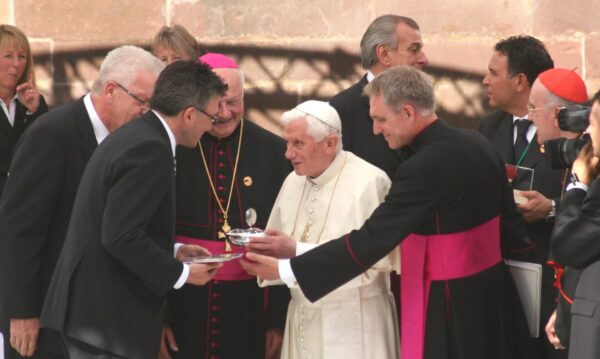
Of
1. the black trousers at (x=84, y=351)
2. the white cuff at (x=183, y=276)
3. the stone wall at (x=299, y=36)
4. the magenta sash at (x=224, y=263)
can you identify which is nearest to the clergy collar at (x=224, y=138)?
the magenta sash at (x=224, y=263)

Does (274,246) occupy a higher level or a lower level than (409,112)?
lower

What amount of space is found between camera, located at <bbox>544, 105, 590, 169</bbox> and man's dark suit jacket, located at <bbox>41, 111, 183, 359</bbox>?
156cm

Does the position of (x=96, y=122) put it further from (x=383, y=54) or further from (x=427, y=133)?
(x=383, y=54)

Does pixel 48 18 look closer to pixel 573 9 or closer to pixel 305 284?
pixel 573 9

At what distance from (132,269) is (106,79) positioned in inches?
41.2

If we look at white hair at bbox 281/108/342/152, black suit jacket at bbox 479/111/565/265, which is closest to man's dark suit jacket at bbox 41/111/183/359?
white hair at bbox 281/108/342/152

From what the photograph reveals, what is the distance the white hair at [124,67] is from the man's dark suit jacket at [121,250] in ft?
Result: 1.75

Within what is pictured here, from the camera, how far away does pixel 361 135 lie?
5.67 m

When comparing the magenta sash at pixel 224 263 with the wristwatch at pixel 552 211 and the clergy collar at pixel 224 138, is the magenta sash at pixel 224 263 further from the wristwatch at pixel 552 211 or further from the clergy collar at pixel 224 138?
the wristwatch at pixel 552 211

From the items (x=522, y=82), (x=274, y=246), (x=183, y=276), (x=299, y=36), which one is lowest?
(x=183, y=276)

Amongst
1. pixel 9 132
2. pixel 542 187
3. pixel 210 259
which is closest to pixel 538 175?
pixel 542 187

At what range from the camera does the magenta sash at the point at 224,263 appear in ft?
16.9

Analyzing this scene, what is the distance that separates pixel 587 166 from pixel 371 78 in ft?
6.01

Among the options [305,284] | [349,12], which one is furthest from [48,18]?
[305,284]
